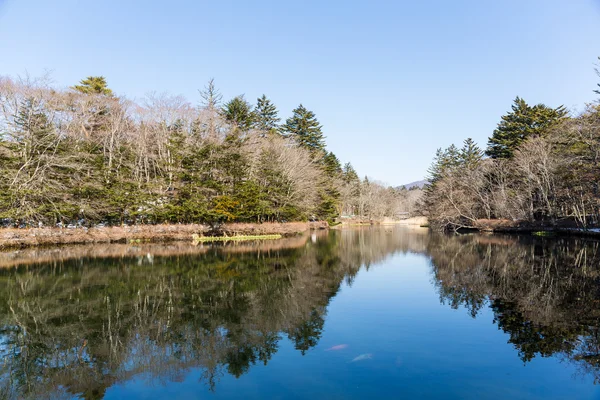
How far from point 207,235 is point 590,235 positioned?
1121 inches

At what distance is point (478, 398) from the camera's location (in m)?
4.50

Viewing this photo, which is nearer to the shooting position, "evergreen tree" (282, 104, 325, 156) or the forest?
the forest

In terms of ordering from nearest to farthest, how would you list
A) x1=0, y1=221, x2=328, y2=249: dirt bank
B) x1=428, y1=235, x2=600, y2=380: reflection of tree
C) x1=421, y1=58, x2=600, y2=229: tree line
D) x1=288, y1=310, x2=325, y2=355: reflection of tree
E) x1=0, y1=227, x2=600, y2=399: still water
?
x1=0, y1=227, x2=600, y2=399: still water → x1=428, y1=235, x2=600, y2=380: reflection of tree → x1=288, y1=310, x2=325, y2=355: reflection of tree → x1=0, y1=221, x2=328, y2=249: dirt bank → x1=421, y1=58, x2=600, y2=229: tree line

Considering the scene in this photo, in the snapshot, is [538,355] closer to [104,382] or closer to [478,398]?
[478,398]

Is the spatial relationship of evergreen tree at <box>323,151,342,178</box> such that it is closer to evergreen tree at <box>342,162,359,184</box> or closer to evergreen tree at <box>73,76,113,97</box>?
evergreen tree at <box>342,162,359,184</box>

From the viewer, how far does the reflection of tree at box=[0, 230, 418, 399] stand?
207 inches

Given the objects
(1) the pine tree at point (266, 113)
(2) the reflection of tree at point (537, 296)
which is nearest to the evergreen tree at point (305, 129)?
(1) the pine tree at point (266, 113)

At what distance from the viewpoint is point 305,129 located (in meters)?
50.5

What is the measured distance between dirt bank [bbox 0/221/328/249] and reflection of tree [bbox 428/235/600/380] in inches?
604

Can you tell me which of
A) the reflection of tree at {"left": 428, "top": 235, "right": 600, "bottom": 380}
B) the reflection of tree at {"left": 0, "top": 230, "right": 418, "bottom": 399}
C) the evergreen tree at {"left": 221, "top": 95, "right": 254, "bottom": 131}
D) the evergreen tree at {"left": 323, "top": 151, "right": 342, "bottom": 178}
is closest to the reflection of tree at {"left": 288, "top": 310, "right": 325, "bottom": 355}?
the reflection of tree at {"left": 0, "top": 230, "right": 418, "bottom": 399}

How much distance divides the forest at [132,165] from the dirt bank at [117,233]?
2.75ft

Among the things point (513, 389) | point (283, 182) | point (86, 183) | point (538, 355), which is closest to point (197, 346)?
point (513, 389)

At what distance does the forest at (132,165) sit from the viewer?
22.2 meters

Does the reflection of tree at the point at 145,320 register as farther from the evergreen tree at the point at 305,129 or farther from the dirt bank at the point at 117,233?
the evergreen tree at the point at 305,129
